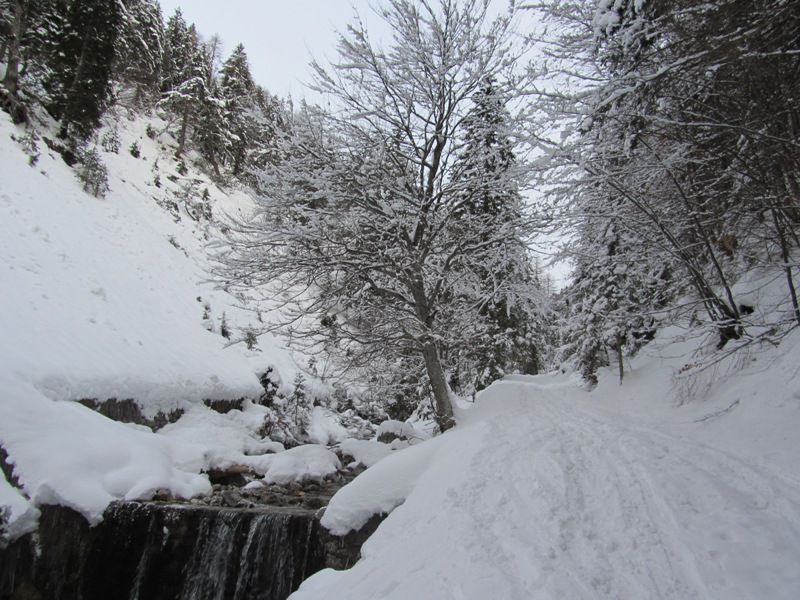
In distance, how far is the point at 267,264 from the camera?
7.54m

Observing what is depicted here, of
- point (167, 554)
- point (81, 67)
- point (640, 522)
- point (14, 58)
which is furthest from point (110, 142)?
point (640, 522)

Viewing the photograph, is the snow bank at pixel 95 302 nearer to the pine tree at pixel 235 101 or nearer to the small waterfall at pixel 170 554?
the small waterfall at pixel 170 554

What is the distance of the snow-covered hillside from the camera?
633cm

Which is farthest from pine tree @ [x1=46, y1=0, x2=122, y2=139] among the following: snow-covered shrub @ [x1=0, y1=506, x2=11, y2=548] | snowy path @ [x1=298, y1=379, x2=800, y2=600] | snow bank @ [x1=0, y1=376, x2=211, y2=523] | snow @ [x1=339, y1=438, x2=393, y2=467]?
snowy path @ [x1=298, y1=379, x2=800, y2=600]

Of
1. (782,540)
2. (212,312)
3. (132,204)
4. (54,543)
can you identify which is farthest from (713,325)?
(132,204)

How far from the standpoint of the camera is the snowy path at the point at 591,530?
266 centimetres

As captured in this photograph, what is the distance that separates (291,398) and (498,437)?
9195 millimetres

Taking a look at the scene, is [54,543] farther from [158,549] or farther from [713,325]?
[713,325]

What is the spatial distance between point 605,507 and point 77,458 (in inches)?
273

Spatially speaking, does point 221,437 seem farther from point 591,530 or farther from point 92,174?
point 92,174

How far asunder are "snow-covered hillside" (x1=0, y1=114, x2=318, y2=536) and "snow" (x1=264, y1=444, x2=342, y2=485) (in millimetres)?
1065

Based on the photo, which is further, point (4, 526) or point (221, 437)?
point (221, 437)

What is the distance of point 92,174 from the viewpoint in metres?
16.3

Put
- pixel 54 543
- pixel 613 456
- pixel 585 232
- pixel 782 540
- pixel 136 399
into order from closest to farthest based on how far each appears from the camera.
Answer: pixel 782 540, pixel 613 456, pixel 54 543, pixel 585 232, pixel 136 399
